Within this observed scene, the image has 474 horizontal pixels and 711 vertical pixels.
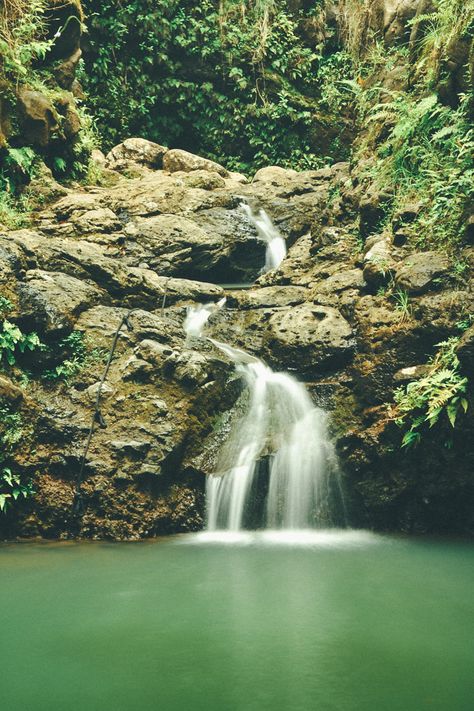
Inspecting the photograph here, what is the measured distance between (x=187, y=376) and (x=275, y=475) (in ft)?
5.29

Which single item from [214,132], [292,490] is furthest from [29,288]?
[214,132]

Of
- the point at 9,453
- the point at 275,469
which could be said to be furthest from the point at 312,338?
the point at 9,453

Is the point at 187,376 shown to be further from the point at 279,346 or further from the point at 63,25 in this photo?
the point at 63,25

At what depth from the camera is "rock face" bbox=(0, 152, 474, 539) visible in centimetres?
662

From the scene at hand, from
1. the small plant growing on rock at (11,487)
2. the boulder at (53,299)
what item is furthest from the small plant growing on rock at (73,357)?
the small plant growing on rock at (11,487)

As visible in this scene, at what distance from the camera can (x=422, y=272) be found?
7.44 meters

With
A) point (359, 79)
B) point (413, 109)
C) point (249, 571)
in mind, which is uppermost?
point (359, 79)

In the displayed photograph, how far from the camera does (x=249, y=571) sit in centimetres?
550

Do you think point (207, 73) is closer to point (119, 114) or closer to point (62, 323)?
point (119, 114)

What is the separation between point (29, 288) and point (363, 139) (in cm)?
659

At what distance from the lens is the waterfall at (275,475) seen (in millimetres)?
6816

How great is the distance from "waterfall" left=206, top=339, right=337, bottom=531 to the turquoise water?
406mm

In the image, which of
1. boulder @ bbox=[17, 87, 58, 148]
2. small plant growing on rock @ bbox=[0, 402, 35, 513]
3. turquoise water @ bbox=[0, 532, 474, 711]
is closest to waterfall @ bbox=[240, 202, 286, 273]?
boulder @ bbox=[17, 87, 58, 148]

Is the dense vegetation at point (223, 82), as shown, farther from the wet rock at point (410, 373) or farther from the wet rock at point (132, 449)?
the wet rock at point (132, 449)
